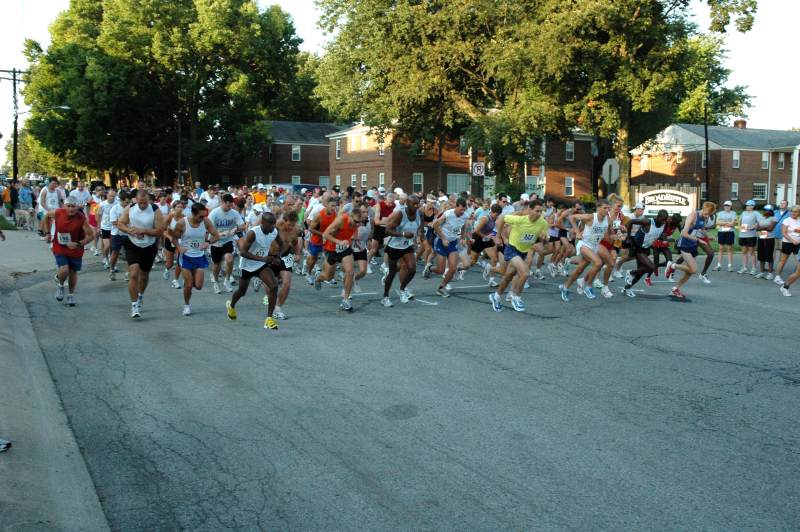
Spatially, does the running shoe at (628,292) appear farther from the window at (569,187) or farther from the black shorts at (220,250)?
the window at (569,187)

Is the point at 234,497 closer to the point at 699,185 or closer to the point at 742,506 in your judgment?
the point at 742,506

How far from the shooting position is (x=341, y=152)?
63.2 metres

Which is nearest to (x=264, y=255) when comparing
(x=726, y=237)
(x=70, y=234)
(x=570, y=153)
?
(x=70, y=234)

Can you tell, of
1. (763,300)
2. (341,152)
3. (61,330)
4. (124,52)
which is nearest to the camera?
(61,330)

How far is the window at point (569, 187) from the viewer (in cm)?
6031

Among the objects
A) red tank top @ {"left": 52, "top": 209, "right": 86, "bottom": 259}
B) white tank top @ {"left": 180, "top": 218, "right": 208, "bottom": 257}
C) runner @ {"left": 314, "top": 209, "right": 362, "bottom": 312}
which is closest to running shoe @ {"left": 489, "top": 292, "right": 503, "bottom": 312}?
runner @ {"left": 314, "top": 209, "right": 362, "bottom": 312}

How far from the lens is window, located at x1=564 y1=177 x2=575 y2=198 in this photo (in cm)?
6031

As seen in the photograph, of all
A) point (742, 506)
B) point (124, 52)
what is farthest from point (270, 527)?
point (124, 52)

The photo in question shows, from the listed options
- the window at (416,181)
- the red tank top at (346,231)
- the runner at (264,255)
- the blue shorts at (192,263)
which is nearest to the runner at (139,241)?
the blue shorts at (192,263)

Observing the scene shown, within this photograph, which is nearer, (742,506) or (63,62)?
(742,506)

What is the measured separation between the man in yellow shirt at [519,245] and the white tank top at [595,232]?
1.67 m

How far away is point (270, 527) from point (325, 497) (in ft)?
1.60

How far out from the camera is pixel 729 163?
6456 cm

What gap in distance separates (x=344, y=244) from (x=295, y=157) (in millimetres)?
57998
